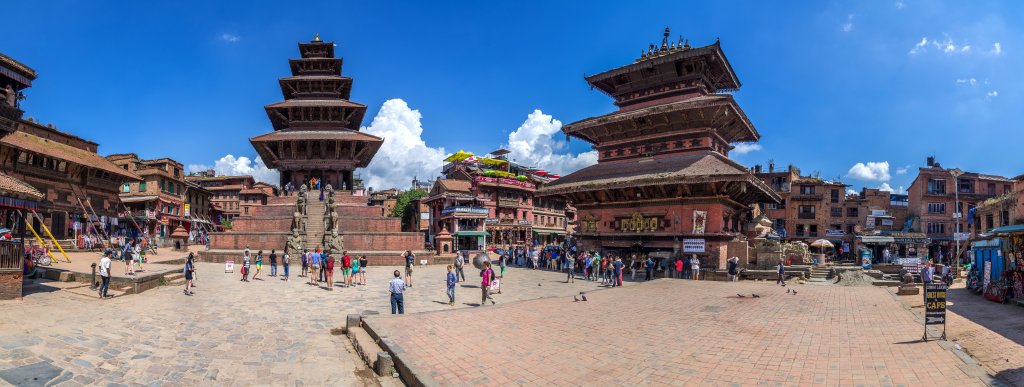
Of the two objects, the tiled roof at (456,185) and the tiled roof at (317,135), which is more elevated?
the tiled roof at (317,135)

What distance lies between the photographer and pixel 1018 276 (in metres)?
14.5

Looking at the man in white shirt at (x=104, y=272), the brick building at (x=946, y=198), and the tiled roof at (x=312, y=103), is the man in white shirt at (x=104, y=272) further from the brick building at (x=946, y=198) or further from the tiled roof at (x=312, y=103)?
the brick building at (x=946, y=198)

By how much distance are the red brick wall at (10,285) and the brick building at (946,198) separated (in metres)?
66.8

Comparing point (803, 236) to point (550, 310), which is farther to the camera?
point (803, 236)

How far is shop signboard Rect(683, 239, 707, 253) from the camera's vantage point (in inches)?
973

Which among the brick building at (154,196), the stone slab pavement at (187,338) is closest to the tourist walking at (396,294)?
the stone slab pavement at (187,338)

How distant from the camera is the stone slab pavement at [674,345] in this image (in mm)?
7504

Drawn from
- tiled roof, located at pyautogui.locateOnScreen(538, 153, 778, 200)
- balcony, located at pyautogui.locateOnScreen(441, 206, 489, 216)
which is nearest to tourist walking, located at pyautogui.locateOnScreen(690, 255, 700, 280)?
tiled roof, located at pyautogui.locateOnScreen(538, 153, 778, 200)

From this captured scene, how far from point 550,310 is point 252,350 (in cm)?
738

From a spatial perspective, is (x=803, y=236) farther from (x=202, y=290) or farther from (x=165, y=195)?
(x=165, y=195)

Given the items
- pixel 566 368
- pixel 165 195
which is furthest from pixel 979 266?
pixel 165 195

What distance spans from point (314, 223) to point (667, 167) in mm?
22169

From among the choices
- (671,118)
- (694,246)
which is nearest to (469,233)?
(671,118)

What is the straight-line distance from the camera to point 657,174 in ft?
84.1
